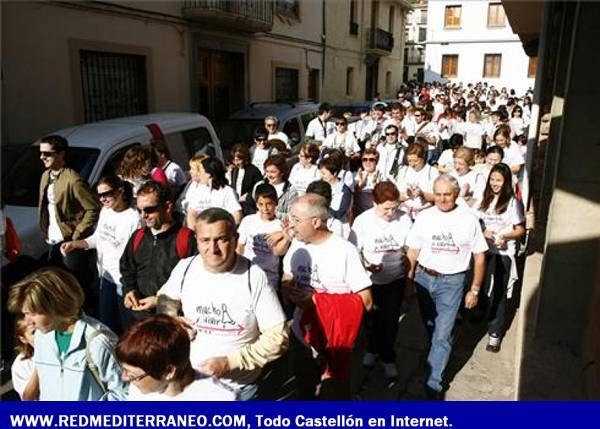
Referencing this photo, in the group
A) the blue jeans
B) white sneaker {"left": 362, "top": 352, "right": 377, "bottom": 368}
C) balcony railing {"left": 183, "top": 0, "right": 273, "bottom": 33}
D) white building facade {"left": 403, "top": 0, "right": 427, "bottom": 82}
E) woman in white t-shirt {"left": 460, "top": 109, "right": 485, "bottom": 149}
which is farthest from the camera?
white building facade {"left": 403, "top": 0, "right": 427, "bottom": 82}

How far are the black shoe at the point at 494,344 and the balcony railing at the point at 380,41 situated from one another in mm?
22470

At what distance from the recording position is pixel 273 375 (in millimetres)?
4188

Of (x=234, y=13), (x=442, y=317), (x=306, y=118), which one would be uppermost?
(x=234, y=13)

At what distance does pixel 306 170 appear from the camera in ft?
18.4

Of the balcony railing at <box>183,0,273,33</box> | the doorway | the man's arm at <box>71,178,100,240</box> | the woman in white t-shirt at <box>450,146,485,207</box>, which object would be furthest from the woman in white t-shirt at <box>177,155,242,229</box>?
the doorway

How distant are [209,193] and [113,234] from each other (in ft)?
3.65

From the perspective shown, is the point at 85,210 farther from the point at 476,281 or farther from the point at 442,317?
the point at 476,281

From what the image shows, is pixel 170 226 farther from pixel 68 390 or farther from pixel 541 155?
pixel 541 155

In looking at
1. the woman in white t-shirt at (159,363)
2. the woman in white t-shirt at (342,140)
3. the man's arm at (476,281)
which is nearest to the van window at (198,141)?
the woman in white t-shirt at (342,140)

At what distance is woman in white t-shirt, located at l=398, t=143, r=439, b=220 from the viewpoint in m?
5.47

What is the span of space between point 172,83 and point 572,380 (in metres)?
10.5

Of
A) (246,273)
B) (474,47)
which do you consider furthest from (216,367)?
(474,47)

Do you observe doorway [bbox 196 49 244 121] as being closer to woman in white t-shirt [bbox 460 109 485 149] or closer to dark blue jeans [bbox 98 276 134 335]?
woman in white t-shirt [bbox 460 109 485 149]

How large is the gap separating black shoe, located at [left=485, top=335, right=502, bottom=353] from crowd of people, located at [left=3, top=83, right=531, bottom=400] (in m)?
0.01
